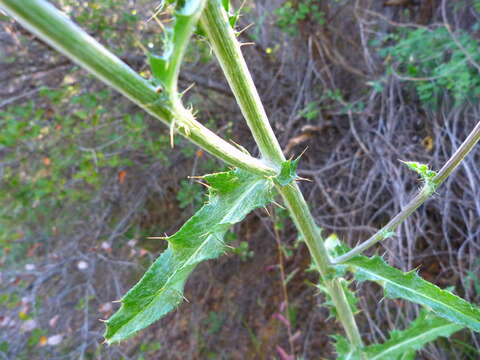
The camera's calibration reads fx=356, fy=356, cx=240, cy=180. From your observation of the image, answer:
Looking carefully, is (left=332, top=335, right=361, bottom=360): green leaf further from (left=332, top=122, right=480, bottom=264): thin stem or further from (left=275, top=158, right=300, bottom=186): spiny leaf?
(left=275, top=158, right=300, bottom=186): spiny leaf

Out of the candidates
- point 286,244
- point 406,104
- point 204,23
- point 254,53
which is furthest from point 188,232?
point 254,53

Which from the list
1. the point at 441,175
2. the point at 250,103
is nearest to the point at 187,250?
the point at 250,103

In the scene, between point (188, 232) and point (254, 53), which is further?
point (254, 53)

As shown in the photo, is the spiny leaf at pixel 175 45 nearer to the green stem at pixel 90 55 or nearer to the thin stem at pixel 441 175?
the green stem at pixel 90 55

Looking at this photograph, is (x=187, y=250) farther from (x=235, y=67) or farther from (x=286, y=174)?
(x=235, y=67)

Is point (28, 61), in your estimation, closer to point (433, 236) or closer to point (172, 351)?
point (172, 351)
